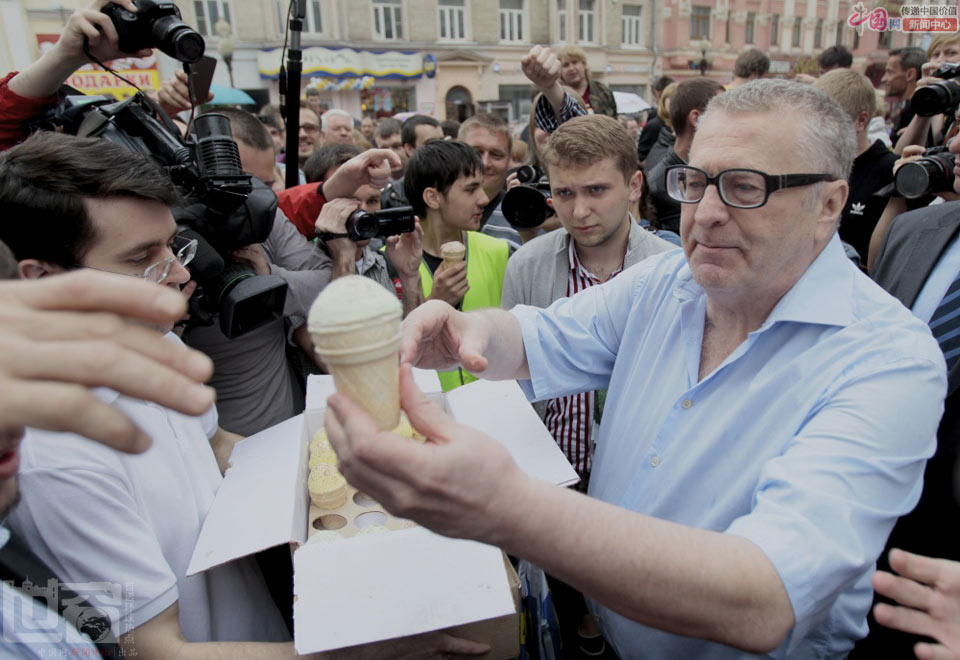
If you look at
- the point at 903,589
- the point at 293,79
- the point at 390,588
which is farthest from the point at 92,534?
the point at 293,79

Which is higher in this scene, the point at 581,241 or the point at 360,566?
the point at 581,241

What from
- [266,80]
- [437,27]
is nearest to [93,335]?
[266,80]

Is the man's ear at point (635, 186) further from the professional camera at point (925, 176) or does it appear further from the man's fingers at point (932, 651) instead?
the man's fingers at point (932, 651)

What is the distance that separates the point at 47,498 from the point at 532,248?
2.15m

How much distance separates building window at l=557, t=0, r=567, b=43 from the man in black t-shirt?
24.3 meters

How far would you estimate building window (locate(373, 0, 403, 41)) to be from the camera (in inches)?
890

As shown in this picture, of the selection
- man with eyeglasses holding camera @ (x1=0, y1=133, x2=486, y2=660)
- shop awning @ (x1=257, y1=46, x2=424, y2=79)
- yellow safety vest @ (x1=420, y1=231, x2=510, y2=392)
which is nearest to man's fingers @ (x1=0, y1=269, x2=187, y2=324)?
man with eyeglasses holding camera @ (x1=0, y1=133, x2=486, y2=660)

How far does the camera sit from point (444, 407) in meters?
2.09

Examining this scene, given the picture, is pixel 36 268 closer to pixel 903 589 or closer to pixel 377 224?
pixel 377 224

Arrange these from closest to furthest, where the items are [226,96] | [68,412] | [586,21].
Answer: [68,412], [226,96], [586,21]

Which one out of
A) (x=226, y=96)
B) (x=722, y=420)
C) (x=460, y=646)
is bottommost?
(x=460, y=646)

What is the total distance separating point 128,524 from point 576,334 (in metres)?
1.34

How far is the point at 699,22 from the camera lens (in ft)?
88.8

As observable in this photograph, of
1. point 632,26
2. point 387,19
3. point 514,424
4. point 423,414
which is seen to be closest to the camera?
point 423,414
